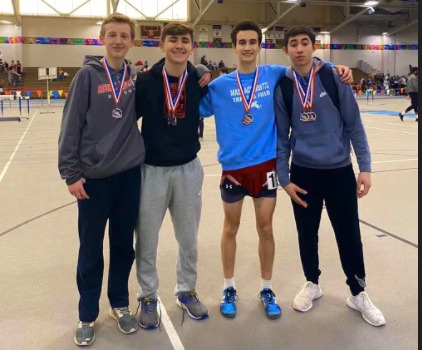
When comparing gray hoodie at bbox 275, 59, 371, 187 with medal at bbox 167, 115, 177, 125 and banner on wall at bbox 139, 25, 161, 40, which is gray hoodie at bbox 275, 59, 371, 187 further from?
banner on wall at bbox 139, 25, 161, 40

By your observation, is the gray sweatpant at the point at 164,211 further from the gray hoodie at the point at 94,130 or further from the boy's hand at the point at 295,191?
the boy's hand at the point at 295,191

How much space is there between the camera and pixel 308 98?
2.49m

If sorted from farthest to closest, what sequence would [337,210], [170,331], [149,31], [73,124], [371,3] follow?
[149,31] → [371,3] → [337,210] → [170,331] → [73,124]

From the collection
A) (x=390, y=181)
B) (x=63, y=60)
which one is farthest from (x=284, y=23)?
(x=390, y=181)

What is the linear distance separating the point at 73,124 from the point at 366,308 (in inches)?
76.7

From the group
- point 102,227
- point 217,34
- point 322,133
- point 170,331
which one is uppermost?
point 217,34

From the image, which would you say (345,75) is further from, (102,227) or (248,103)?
(102,227)

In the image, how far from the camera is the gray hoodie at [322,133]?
2486mm

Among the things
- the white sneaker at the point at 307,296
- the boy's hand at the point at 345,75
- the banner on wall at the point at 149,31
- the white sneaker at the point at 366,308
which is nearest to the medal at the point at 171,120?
the boy's hand at the point at 345,75

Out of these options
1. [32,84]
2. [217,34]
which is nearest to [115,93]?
[32,84]

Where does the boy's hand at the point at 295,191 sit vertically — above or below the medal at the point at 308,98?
below

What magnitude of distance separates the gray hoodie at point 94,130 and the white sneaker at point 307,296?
1.32 meters

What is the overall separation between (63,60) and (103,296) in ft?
93.7

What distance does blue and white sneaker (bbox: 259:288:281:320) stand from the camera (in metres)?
2.63
